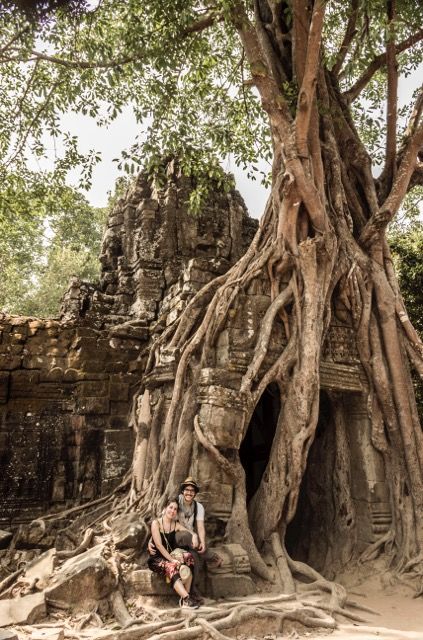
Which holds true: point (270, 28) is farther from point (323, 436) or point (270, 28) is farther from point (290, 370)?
point (323, 436)

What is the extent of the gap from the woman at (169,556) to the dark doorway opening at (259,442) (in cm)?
302

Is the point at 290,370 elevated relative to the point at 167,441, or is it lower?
elevated

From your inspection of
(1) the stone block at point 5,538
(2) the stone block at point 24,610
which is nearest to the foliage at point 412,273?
(1) the stone block at point 5,538

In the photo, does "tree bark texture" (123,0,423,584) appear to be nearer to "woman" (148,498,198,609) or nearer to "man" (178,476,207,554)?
"man" (178,476,207,554)

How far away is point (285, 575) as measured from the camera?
445cm

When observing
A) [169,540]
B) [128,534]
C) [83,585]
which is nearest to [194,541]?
[169,540]

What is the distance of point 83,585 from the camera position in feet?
12.5

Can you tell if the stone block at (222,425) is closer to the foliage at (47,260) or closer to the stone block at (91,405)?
the stone block at (91,405)

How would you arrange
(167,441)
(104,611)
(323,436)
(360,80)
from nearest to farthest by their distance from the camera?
1. (104,611)
2. (167,441)
3. (323,436)
4. (360,80)

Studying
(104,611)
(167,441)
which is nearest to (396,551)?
(167,441)

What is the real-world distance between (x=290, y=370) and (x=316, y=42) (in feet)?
11.4

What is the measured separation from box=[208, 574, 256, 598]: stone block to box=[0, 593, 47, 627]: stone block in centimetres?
123

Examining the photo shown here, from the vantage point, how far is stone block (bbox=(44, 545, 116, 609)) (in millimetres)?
3760

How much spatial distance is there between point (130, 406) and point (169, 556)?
291 cm
